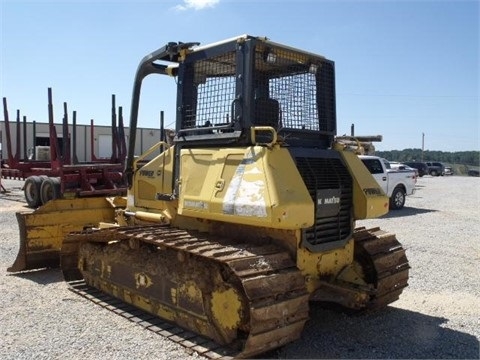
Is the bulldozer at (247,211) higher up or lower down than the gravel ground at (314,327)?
higher up

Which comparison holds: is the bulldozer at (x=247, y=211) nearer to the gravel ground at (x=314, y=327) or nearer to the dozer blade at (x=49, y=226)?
the gravel ground at (x=314, y=327)

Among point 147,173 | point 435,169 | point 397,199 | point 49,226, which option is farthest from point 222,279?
point 435,169

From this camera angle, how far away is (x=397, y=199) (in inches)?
671

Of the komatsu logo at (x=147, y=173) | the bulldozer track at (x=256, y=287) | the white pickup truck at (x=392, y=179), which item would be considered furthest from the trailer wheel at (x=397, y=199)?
the bulldozer track at (x=256, y=287)

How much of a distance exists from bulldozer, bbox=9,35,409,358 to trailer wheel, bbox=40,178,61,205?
29.0 feet

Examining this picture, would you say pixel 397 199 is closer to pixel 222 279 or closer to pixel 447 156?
pixel 222 279

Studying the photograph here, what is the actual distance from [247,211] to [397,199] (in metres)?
13.7

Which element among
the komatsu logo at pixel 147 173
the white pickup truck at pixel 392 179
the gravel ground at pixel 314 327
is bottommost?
the gravel ground at pixel 314 327

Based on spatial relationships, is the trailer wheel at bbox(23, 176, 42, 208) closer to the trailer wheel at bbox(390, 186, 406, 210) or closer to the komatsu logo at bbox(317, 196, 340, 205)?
the trailer wheel at bbox(390, 186, 406, 210)

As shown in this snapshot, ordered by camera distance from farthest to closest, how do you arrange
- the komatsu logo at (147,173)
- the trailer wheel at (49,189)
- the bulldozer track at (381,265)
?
the trailer wheel at (49,189), the komatsu logo at (147,173), the bulldozer track at (381,265)

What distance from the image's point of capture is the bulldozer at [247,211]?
4254 mm

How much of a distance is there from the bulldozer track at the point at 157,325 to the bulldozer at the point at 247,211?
0.29ft

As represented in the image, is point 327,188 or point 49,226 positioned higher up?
point 327,188

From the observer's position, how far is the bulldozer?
4.25m
